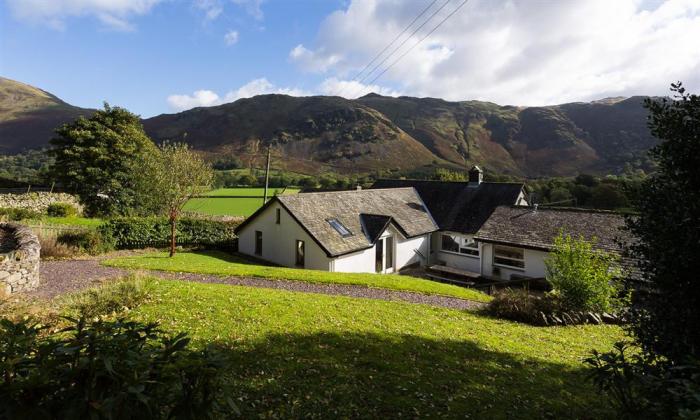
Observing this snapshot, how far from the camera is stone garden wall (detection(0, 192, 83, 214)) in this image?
98.2 feet

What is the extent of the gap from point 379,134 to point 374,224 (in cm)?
11995

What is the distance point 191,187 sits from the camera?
25359 mm

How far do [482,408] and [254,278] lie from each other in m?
13.9

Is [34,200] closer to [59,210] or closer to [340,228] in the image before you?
[59,210]

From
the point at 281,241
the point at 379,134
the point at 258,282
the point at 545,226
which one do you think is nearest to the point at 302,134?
the point at 379,134

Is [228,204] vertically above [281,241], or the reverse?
[228,204]

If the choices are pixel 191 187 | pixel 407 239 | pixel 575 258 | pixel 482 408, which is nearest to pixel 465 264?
pixel 407 239

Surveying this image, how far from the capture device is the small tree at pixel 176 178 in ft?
78.2

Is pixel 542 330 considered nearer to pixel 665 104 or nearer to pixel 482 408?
pixel 482 408

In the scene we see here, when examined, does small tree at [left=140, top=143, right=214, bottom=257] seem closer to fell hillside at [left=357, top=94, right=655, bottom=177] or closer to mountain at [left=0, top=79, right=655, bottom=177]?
mountain at [left=0, top=79, right=655, bottom=177]

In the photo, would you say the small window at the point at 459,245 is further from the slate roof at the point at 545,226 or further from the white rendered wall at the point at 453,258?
the slate roof at the point at 545,226

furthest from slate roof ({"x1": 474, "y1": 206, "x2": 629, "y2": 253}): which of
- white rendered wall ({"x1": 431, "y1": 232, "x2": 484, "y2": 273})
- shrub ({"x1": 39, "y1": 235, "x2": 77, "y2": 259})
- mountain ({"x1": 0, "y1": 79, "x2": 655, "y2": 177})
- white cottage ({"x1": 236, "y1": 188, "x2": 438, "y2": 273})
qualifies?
mountain ({"x1": 0, "y1": 79, "x2": 655, "y2": 177})

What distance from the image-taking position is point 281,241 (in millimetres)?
25531

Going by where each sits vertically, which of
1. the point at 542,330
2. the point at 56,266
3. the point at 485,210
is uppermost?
the point at 485,210
